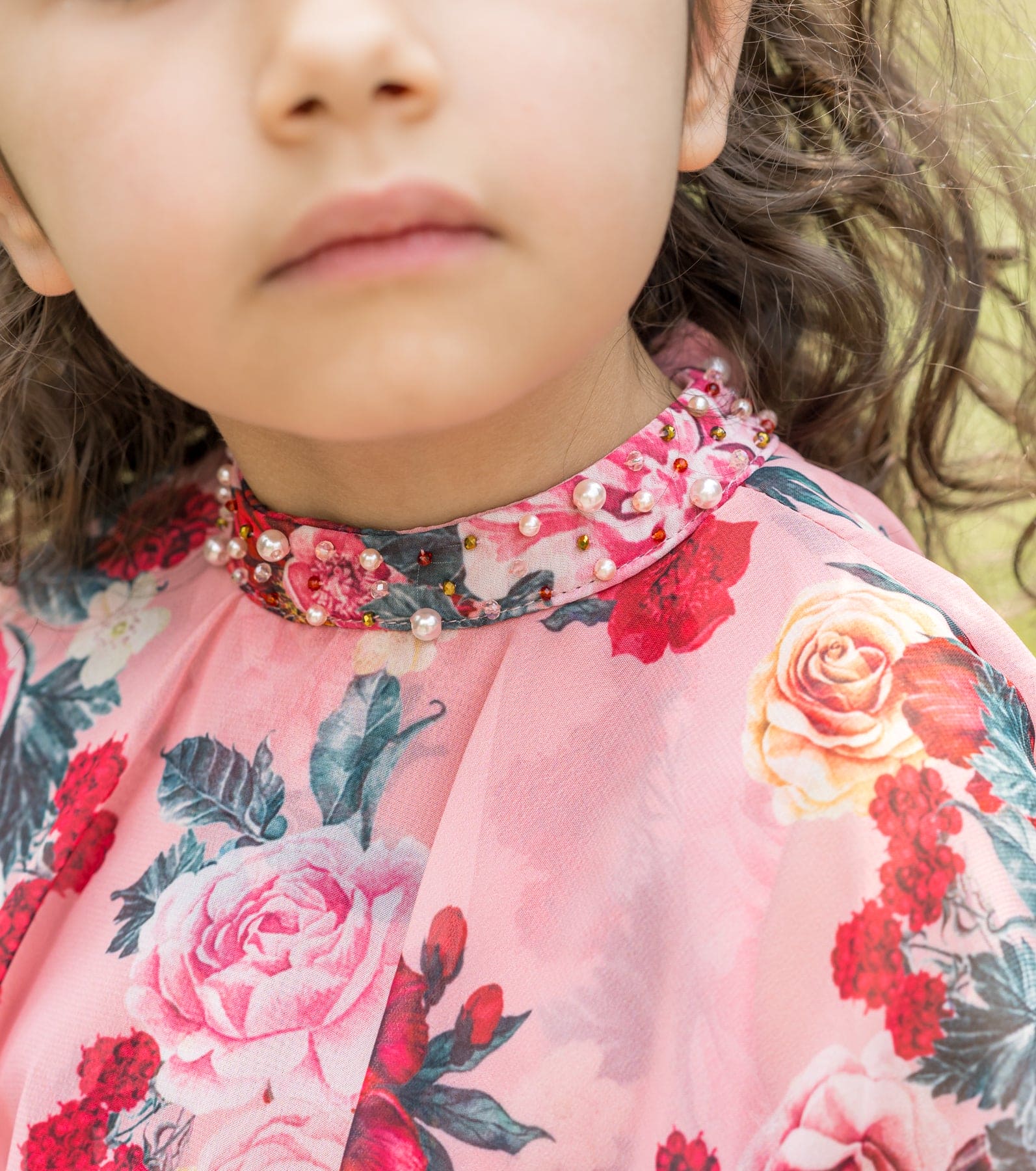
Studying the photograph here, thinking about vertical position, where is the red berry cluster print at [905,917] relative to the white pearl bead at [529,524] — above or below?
below

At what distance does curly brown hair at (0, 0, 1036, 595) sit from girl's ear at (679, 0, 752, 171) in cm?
17

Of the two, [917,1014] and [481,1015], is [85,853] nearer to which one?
[481,1015]

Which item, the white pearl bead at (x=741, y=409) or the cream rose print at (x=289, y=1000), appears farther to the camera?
the white pearl bead at (x=741, y=409)

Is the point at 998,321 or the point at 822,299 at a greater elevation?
the point at 822,299

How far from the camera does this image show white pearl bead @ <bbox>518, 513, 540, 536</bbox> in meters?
0.77

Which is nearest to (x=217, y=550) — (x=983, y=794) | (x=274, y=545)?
(x=274, y=545)

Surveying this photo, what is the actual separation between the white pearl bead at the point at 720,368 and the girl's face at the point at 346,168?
0.25m

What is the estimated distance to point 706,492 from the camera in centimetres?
78

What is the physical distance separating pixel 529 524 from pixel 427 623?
9 cm

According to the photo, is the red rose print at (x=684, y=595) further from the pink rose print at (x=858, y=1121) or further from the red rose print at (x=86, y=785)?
the red rose print at (x=86, y=785)

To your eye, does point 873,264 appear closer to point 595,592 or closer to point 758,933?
point 595,592

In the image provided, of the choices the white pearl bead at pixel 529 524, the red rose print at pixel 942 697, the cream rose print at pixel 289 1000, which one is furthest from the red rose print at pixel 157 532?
the red rose print at pixel 942 697

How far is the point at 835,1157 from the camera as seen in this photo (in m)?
0.60

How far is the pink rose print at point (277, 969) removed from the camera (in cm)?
72
